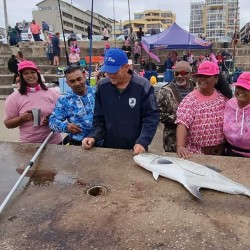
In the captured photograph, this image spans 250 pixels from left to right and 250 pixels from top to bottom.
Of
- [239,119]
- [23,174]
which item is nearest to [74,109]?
[23,174]

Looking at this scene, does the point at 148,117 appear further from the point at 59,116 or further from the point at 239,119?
the point at 59,116

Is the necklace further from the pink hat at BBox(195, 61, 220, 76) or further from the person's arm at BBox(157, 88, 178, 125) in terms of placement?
the pink hat at BBox(195, 61, 220, 76)

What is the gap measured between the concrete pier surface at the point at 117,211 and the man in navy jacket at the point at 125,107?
12.1 inches

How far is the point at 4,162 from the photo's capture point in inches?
104

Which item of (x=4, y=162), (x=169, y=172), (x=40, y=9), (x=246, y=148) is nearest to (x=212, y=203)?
(x=169, y=172)

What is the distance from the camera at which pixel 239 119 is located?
8.43 feet

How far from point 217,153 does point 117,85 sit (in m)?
1.11

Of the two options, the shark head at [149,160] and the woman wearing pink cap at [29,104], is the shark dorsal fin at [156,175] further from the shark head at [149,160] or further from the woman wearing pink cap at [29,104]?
the woman wearing pink cap at [29,104]

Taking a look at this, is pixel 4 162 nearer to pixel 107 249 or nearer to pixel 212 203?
pixel 107 249

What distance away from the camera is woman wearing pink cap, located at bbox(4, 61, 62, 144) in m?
3.10

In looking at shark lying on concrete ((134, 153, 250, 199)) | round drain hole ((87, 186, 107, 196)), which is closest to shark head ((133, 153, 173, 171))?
shark lying on concrete ((134, 153, 250, 199))

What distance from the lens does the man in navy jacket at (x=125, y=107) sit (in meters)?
2.55

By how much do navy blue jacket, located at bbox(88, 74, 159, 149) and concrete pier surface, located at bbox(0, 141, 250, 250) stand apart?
32cm

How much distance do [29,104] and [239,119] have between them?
2.02 meters
